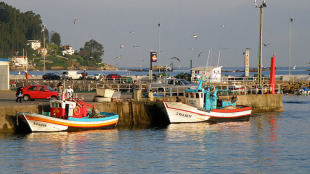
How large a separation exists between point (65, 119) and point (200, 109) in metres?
11.3

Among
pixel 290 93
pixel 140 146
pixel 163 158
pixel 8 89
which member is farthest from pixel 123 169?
pixel 290 93

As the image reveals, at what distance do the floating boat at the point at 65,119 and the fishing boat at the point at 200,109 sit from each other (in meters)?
5.34

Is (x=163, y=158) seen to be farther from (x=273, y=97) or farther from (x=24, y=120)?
(x=273, y=97)

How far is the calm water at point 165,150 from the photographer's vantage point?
935 inches

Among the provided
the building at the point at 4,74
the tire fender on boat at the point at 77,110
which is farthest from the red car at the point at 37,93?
the building at the point at 4,74

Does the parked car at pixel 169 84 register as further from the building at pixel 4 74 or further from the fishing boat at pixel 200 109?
the building at pixel 4 74

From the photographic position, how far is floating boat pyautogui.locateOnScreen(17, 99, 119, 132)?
31.3m

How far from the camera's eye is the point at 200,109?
37812 mm

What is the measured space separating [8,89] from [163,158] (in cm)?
3483

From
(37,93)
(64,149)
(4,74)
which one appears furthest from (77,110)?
(4,74)

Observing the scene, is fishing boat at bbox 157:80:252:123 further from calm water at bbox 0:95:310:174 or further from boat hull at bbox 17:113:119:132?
boat hull at bbox 17:113:119:132

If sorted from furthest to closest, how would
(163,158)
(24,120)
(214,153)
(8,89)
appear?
(8,89) < (24,120) < (214,153) < (163,158)

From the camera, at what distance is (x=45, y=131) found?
31.8 metres

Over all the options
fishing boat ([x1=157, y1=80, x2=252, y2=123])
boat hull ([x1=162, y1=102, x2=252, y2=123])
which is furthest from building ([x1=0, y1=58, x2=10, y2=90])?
boat hull ([x1=162, y1=102, x2=252, y2=123])
